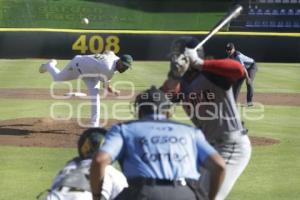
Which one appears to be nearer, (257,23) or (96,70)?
(96,70)

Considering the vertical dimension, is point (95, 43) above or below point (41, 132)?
above

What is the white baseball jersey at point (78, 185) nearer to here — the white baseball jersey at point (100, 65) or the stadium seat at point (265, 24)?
the white baseball jersey at point (100, 65)

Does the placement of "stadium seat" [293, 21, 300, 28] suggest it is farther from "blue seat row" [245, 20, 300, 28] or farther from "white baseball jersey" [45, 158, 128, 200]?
"white baseball jersey" [45, 158, 128, 200]

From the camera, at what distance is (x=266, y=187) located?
9438mm

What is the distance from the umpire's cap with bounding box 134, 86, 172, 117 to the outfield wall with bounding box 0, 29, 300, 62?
24999mm

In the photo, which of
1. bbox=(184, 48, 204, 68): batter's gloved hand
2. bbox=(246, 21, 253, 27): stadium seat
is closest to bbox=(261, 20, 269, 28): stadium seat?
bbox=(246, 21, 253, 27): stadium seat

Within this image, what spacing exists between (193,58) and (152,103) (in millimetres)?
996

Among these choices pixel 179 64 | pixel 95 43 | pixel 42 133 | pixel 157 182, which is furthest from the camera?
pixel 95 43

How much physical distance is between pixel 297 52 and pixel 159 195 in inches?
1078

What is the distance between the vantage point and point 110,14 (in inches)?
1924

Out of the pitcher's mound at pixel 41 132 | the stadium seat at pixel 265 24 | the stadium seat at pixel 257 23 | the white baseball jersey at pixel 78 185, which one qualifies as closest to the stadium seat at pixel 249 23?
the stadium seat at pixel 257 23

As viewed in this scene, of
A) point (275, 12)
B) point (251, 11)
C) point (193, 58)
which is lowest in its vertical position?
point (275, 12)

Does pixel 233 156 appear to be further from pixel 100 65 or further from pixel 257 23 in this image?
pixel 257 23

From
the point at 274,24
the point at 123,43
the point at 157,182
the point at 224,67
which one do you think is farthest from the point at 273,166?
the point at 274,24
